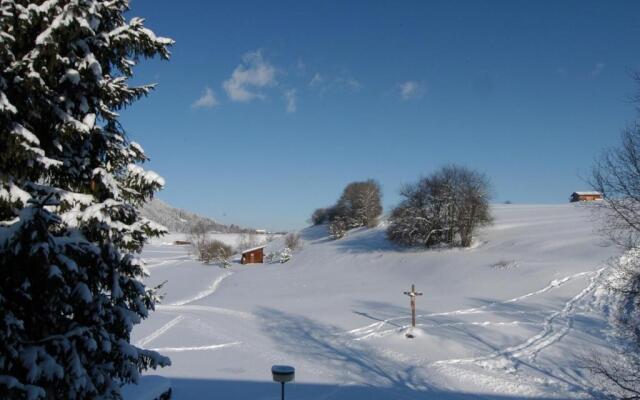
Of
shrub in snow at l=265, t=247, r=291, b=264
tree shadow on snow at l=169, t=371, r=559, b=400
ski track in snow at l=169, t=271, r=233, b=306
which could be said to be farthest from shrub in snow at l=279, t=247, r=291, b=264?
tree shadow on snow at l=169, t=371, r=559, b=400

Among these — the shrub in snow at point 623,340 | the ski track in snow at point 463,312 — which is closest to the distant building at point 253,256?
the ski track in snow at point 463,312

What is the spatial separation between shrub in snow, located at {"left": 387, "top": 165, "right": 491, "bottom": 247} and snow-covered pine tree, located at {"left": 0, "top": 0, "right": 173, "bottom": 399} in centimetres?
3290

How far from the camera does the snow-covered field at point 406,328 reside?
11297 mm

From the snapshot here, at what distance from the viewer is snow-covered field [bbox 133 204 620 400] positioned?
37.1 ft

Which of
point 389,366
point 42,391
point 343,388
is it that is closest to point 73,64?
point 42,391

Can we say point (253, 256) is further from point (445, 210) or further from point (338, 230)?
point (445, 210)

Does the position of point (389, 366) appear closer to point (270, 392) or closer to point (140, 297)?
point (270, 392)

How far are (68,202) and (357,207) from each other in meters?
59.0

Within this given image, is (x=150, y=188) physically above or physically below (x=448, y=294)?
above

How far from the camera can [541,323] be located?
1641 cm

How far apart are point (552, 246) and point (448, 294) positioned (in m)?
10.6

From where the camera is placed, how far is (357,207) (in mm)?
63656

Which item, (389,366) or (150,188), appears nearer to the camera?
(150,188)

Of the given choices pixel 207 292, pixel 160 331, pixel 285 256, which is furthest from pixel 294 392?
pixel 285 256
